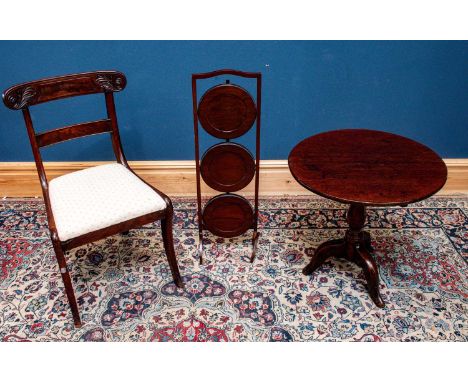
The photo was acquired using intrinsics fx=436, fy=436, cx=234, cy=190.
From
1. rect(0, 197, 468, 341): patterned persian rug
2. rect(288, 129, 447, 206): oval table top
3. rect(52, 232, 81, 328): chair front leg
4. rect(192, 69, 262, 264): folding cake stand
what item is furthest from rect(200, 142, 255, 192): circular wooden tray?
rect(52, 232, 81, 328): chair front leg

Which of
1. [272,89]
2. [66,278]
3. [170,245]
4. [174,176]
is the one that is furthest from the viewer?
[174,176]

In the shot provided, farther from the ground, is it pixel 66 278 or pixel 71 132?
pixel 71 132

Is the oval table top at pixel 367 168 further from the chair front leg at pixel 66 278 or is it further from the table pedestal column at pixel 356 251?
the chair front leg at pixel 66 278

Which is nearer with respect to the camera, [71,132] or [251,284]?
[71,132]

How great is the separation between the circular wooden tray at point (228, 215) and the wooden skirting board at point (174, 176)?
576mm

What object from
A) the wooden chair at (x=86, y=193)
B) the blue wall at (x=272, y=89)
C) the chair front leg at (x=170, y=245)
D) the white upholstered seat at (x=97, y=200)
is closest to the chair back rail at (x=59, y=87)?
the wooden chair at (x=86, y=193)

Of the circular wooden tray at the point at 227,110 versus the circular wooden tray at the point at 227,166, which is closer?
the circular wooden tray at the point at 227,110

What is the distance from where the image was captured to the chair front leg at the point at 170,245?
193cm

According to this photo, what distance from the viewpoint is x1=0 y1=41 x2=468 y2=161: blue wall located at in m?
2.39

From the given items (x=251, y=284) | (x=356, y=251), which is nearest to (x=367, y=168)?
(x=356, y=251)

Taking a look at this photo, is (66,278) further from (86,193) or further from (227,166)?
(227,166)

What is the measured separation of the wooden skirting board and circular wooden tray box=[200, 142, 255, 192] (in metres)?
0.64

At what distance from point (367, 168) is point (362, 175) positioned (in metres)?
0.07

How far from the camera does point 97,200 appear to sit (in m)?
1.87
